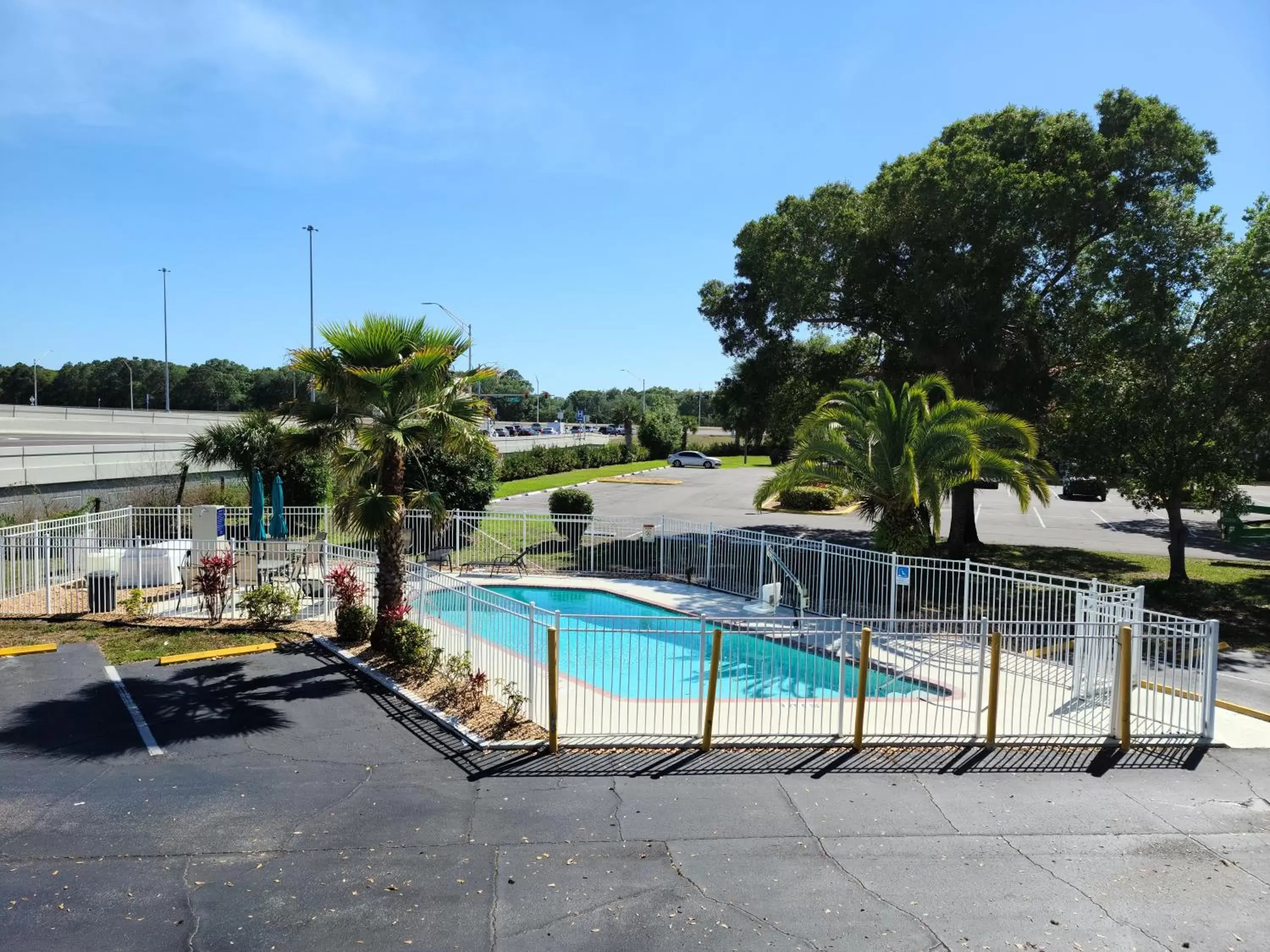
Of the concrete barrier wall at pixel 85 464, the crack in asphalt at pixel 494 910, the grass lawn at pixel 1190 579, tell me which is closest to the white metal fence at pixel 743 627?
the crack in asphalt at pixel 494 910

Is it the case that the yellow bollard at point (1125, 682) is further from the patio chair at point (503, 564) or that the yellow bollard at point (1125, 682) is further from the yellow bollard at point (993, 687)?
the patio chair at point (503, 564)

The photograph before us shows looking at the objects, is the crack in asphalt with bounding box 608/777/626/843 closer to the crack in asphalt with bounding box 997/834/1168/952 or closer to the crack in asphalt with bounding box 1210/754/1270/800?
the crack in asphalt with bounding box 997/834/1168/952

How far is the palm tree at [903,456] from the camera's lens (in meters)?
16.4

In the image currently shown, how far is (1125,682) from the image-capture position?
912 cm

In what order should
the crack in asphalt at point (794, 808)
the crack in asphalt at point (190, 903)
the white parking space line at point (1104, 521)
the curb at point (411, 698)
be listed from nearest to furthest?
1. the crack in asphalt at point (190, 903)
2. the crack in asphalt at point (794, 808)
3. the curb at point (411, 698)
4. the white parking space line at point (1104, 521)

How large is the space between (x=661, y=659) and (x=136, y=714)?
7.60 meters

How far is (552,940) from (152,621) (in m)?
11.6

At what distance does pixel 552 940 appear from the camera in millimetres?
5520

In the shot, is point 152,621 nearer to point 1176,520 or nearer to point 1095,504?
point 1176,520

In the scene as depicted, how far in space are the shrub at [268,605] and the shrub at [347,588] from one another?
1053 millimetres

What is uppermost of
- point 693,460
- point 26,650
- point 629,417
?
point 629,417

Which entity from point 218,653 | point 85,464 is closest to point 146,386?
point 85,464

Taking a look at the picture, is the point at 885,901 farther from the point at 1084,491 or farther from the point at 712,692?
the point at 1084,491

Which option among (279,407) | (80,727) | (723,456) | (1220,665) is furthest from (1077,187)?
(723,456)
